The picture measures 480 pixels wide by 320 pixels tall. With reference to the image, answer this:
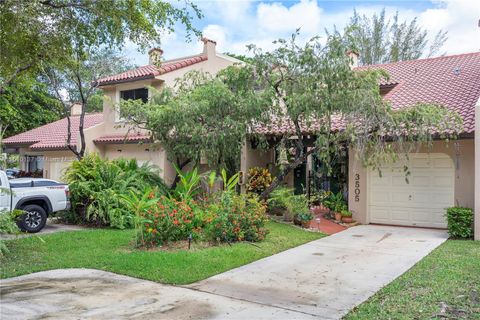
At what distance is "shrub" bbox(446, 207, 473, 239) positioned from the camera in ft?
38.1

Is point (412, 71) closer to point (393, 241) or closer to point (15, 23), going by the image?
point (393, 241)

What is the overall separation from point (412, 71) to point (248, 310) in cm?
1598

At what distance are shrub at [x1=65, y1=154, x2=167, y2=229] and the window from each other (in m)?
5.23

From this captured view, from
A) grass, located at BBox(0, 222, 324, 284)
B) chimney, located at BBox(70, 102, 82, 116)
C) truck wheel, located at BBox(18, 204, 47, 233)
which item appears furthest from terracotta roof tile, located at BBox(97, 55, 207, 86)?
chimney, located at BBox(70, 102, 82, 116)

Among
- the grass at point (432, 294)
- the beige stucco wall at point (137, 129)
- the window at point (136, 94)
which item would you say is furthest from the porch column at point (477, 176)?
the window at point (136, 94)

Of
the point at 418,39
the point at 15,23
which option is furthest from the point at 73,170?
the point at 418,39

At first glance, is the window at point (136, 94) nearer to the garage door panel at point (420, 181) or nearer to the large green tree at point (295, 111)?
the large green tree at point (295, 111)

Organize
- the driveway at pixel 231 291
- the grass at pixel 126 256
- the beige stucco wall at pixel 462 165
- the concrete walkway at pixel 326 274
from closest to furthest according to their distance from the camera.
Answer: the driveway at pixel 231 291 → the concrete walkway at pixel 326 274 → the grass at pixel 126 256 → the beige stucco wall at pixel 462 165

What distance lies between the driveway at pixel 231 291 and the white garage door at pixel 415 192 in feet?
14.9

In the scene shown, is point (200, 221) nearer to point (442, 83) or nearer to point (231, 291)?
point (231, 291)

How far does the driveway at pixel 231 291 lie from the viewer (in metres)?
5.66

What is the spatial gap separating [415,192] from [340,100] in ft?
15.3

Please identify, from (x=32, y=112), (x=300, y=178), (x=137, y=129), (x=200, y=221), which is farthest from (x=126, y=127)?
(x=32, y=112)

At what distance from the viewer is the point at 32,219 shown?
477 inches
